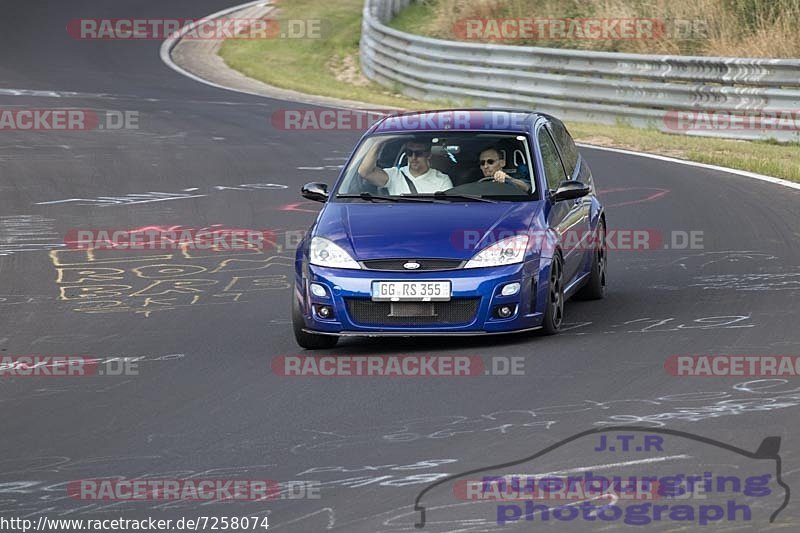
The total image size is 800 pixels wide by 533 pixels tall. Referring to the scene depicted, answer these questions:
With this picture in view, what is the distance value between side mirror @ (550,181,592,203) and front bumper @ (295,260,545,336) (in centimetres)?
98

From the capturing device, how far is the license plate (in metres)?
10.2

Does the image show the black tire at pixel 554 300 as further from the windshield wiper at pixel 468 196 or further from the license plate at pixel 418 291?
the license plate at pixel 418 291

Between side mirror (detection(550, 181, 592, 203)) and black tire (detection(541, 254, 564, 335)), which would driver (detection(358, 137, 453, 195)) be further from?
black tire (detection(541, 254, 564, 335))

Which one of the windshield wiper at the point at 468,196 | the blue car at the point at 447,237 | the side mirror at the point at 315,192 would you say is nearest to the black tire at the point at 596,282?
the blue car at the point at 447,237

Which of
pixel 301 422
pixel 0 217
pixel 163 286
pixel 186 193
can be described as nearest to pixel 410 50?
pixel 186 193

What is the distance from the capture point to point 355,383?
31.0ft

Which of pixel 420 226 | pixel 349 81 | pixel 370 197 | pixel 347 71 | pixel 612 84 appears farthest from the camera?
pixel 347 71

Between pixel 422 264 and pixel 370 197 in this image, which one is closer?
pixel 422 264

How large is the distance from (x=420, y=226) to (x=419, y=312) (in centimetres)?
67

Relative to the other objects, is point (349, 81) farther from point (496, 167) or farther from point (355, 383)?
point (355, 383)

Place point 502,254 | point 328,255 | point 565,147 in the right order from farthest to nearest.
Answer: point 565,147 < point 328,255 < point 502,254

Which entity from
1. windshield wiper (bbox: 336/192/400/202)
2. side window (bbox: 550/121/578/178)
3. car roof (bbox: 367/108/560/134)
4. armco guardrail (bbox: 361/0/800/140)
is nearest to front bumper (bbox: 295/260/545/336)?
windshield wiper (bbox: 336/192/400/202)

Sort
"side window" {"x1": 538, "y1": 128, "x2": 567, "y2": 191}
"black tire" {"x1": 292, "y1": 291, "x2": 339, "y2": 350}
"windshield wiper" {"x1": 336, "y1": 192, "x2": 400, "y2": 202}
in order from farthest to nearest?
"side window" {"x1": 538, "y1": 128, "x2": 567, "y2": 191} < "windshield wiper" {"x1": 336, "y1": 192, "x2": 400, "y2": 202} < "black tire" {"x1": 292, "y1": 291, "x2": 339, "y2": 350}

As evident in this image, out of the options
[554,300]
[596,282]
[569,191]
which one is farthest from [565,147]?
[554,300]
